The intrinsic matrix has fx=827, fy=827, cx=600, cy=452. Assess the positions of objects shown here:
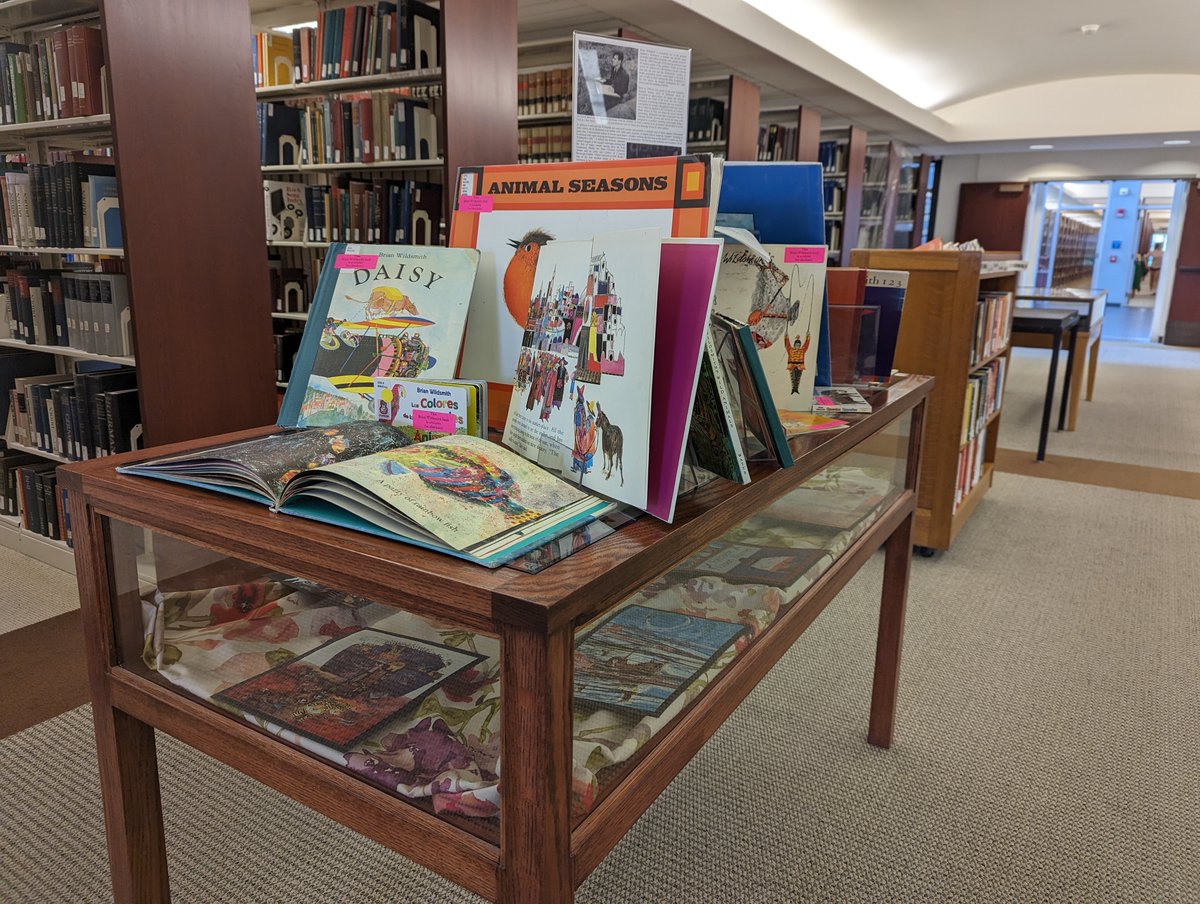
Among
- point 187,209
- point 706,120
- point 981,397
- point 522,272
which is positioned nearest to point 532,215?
point 522,272

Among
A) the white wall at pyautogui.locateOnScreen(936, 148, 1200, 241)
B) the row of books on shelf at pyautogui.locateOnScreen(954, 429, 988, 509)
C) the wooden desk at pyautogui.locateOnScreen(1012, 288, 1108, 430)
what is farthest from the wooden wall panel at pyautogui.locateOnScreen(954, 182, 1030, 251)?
the row of books on shelf at pyautogui.locateOnScreen(954, 429, 988, 509)

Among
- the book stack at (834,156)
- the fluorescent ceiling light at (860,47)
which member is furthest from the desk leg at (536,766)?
the book stack at (834,156)

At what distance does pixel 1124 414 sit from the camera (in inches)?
235

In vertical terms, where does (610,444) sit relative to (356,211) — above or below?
below

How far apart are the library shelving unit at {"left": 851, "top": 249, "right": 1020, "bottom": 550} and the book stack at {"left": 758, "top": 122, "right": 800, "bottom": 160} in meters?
3.95

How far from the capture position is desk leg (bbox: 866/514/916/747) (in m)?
1.87

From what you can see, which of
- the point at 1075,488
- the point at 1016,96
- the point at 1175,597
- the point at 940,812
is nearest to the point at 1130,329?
the point at 1016,96

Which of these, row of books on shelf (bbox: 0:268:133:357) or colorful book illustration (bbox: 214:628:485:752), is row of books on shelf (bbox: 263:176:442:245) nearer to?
row of books on shelf (bbox: 0:268:133:357)

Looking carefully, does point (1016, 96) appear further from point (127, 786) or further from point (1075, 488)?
point (127, 786)

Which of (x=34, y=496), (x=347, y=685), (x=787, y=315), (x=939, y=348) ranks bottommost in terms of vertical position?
(x=34, y=496)

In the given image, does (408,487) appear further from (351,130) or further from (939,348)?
(351,130)

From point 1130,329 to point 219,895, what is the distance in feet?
46.0

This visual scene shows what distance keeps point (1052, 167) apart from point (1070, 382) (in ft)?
23.9

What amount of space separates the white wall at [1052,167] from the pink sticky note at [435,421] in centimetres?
1212
